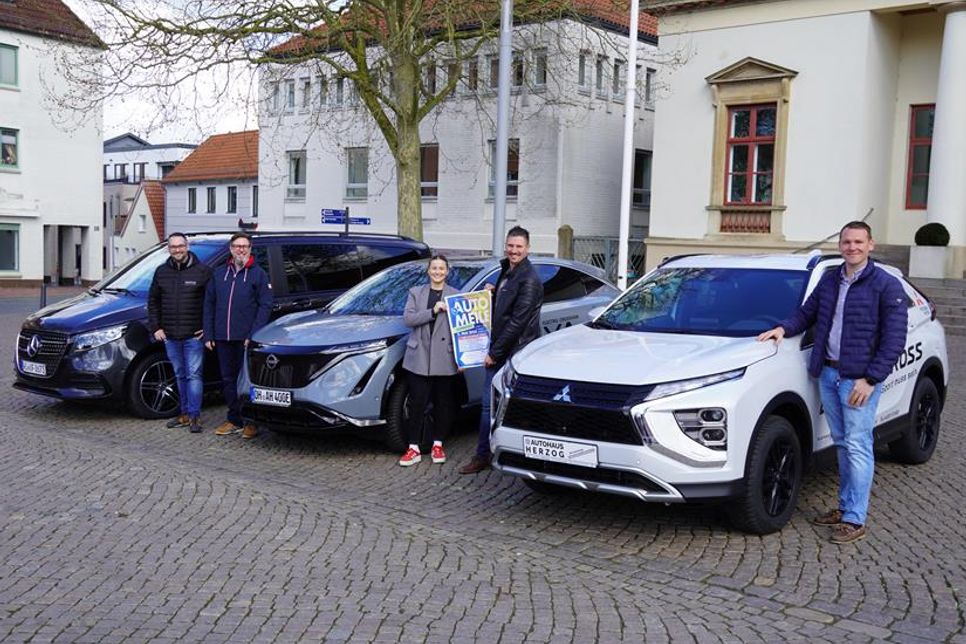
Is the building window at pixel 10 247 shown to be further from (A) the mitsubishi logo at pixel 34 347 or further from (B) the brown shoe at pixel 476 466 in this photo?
(B) the brown shoe at pixel 476 466

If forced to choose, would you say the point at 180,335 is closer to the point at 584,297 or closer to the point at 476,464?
the point at 476,464

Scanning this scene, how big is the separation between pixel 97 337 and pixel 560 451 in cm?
561

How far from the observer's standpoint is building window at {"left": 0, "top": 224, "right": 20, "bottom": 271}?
128ft

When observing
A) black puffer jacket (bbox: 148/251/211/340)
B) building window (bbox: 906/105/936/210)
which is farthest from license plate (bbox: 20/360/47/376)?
building window (bbox: 906/105/936/210)

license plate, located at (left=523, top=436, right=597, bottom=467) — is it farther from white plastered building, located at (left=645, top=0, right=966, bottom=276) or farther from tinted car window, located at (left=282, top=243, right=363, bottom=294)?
white plastered building, located at (left=645, top=0, right=966, bottom=276)

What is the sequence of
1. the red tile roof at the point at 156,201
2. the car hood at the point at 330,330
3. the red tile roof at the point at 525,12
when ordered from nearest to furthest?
1. the car hood at the point at 330,330
2. the red tile roof at the point at 525,12
3. the red tile roof at the point at 156,201

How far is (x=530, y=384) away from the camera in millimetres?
6254

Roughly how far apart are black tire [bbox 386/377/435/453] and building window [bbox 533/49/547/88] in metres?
18.4

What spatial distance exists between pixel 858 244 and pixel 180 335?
6112mm

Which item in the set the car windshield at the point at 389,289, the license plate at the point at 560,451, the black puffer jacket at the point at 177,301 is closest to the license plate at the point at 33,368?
the black puffer jacket at the point at 177,301

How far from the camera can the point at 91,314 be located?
9867mm

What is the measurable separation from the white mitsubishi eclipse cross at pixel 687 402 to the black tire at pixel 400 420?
5.47ft

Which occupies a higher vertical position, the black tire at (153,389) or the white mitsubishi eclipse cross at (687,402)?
the white mitsubishi eclipse cross at (687,402)

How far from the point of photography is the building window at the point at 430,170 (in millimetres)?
34344
